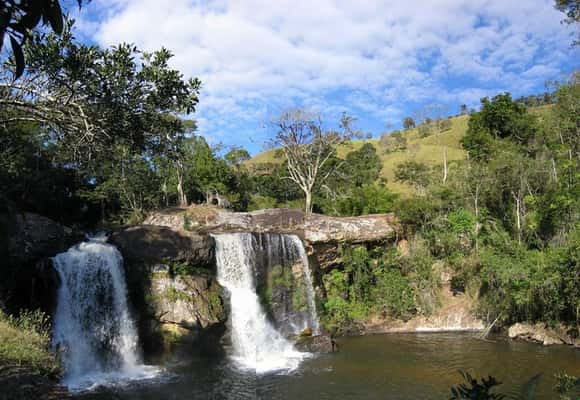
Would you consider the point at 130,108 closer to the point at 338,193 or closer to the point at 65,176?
the point at 65,176

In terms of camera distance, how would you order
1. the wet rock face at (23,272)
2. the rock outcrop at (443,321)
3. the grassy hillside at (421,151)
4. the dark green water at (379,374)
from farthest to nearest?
1. the grassy hillside at (421,151)
2. the rock outcrop at (443,321)
3. the wet rock face at (23,272)
4. the dark green water at (379,374)

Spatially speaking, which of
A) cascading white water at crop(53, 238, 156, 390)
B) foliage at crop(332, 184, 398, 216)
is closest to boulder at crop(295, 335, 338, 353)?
cascading white water at crop(53, 238, 156, 390)

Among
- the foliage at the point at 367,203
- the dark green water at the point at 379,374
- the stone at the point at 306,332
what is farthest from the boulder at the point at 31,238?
the foliage at the point at 367,203

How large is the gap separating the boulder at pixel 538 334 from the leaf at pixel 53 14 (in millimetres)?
17282

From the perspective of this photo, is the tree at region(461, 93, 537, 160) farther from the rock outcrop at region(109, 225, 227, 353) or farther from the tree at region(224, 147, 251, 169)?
the rock outcrop at region(109, 225, 227, 353)

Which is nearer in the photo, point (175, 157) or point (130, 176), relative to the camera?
point (175, 157)

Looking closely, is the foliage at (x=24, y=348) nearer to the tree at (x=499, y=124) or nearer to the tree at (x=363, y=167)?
the tree at (x=499, y=124)

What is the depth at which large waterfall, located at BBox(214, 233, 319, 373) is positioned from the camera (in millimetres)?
15508

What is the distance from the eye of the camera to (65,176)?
84.1 feet

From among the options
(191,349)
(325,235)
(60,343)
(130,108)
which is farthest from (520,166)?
(60,343)

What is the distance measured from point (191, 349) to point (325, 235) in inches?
308

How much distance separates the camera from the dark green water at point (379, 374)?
11.5 meters

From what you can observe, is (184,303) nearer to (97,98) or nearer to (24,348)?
(24,348)

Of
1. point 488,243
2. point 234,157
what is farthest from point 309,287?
point 234,157
